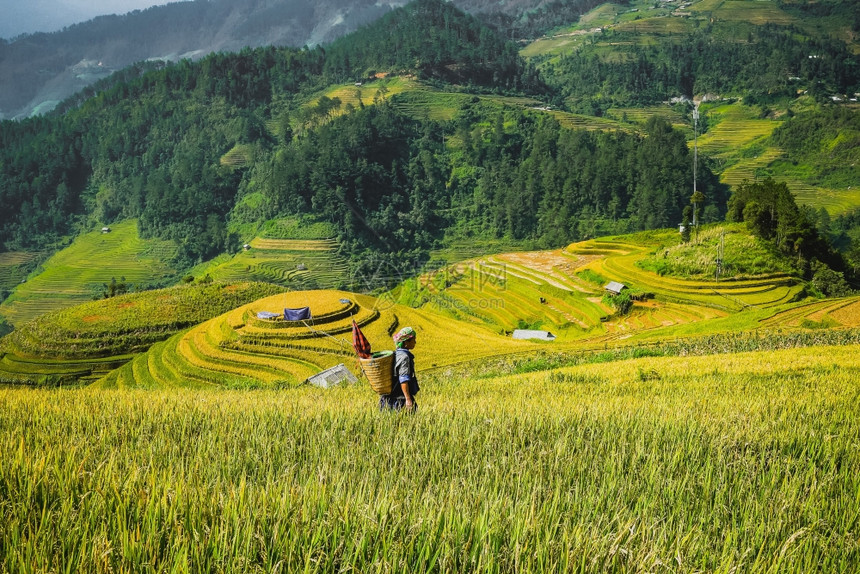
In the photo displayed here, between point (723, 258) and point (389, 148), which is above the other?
point (389, 148)

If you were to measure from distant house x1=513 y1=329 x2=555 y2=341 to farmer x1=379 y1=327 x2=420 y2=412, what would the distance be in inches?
1384

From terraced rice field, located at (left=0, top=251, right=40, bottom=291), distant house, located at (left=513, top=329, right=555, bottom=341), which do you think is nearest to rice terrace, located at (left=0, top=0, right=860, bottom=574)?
terraced rice field, located at (left=0, top=251, right=40, bottom=291)

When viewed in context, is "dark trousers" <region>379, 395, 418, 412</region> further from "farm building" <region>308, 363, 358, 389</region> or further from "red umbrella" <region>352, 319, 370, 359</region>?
"farm building" <region>308, 363, 358, 389</region>

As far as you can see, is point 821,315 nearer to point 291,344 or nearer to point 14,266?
point 291,344

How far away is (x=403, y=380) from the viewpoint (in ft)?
18.0

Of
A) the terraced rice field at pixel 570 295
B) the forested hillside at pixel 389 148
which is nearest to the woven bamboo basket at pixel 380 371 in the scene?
the terraced rice field at pixel 570 295

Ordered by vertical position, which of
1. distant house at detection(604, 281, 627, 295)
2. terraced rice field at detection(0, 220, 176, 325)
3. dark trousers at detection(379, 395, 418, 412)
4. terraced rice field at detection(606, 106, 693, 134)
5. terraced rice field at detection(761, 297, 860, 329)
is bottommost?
terraced rice field at detection(0, 220, 176, 325)

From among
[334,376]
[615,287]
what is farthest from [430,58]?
[334,376]

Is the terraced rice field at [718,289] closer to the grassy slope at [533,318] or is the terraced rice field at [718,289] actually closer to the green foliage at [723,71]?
the grassy slope at [533,318]

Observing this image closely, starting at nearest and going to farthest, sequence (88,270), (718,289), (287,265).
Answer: (718,289) → (287,265) → (88,270)

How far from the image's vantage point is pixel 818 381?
29.2ft

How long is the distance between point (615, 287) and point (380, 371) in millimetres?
41076

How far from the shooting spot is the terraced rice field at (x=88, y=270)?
103 metres

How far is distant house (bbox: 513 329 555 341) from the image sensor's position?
134 ft
